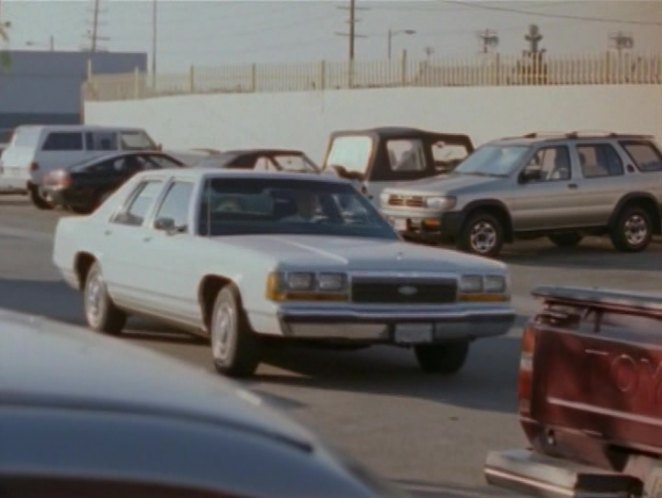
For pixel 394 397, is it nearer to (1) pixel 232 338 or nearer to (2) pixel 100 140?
(1) pixel 232 338

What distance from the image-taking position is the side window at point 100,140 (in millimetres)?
39062

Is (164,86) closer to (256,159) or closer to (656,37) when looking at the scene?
(656,37)

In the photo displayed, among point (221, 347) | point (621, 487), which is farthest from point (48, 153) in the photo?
point (621, 487)

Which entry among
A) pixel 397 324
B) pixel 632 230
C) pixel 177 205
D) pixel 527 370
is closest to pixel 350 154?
pixel 632 230

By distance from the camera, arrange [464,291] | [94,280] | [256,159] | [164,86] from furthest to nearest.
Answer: [164,86]
[256,159]
[94,280]
[464,291]

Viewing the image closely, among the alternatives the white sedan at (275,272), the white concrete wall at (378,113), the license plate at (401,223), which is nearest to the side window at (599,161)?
the license plate at (401,223)

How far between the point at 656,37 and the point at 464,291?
2977 centimetres

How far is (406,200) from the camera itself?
82.4ft

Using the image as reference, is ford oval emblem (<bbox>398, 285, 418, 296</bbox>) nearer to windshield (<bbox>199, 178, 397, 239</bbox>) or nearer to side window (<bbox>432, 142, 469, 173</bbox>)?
windshield (<bbox>199, 178, 397, 239</bbox>)

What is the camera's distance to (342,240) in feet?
43.1

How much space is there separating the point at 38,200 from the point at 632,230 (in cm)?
1693

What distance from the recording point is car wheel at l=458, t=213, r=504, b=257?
25.0m

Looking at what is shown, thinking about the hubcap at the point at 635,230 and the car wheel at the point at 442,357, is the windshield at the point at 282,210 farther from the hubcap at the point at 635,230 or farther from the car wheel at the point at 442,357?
the hubcap at the point at 635,230

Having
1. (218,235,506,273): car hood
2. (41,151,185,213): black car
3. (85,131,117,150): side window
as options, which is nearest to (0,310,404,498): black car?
(218,235,506,273): car hood
